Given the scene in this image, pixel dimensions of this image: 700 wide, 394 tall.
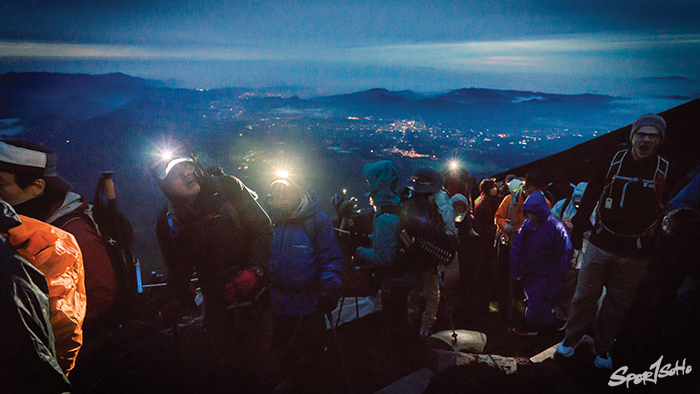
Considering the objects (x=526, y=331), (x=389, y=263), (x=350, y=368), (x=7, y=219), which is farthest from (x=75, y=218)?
(x=526, y=331)

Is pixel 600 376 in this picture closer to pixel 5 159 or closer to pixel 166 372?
pixel 166 372

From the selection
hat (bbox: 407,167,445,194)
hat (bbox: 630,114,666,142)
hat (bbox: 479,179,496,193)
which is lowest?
hat (bbox: 479,179,496,193)

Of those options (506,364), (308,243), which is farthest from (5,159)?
(506,364)

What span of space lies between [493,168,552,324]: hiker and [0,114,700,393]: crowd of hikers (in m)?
0.79

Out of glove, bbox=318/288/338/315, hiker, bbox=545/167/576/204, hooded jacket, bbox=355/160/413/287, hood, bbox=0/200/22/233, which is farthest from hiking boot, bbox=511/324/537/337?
hood, bbox=0/200/22/233

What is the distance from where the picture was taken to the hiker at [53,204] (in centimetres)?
216

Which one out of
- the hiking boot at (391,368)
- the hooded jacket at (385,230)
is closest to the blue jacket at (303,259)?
the hooded jacket at (385,230)

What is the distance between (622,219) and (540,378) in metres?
1.95

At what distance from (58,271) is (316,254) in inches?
80.3

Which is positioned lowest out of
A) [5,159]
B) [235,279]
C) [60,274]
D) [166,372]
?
[166,372]

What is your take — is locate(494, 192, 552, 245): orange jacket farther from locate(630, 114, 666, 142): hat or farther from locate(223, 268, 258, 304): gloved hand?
locate(223, 268, 258, 304): gloved hand

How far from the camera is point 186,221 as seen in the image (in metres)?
2.76

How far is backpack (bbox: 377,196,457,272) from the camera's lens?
340 cm

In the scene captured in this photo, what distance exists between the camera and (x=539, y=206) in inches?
146
